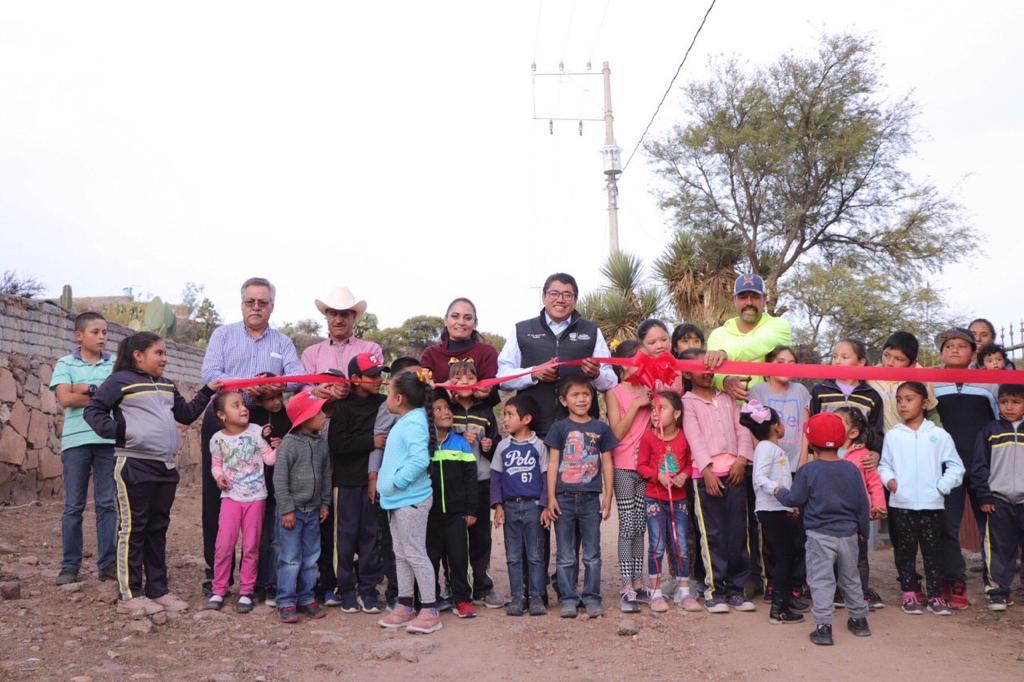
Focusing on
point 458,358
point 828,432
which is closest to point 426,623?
point 458,358

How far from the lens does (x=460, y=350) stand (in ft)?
21.8

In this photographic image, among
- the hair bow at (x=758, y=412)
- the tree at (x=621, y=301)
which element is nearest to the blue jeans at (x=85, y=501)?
the hair bow at (x=758, y=412)

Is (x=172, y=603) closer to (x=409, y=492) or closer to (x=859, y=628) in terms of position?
(x=409, y=492)

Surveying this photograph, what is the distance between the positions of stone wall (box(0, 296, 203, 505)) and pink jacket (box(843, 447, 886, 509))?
311 inches

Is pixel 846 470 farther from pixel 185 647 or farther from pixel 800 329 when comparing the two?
pixel 800 329

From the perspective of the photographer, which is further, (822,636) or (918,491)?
(918,491)

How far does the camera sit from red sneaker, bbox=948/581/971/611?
611 centimetres

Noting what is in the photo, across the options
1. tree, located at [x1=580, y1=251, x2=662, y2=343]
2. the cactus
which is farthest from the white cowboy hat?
tree, located at [x1=580, y1=251, x2=662, y2=343]

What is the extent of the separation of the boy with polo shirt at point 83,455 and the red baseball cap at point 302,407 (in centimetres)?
Answer: 138

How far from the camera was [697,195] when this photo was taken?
2380cm

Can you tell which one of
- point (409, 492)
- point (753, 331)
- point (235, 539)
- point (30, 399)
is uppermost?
point (753, 331)

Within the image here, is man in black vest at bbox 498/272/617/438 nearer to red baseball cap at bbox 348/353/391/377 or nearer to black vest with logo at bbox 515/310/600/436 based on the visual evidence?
black vest with logo at bbox 515/310/600/436

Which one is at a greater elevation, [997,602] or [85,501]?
[85,501]

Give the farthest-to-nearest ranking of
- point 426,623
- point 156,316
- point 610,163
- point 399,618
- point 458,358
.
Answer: point 610,163 → point 156,316 → point 458,358 → point 399,618 → point 426,623
